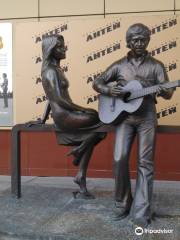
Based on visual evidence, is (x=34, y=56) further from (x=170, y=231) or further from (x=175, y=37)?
(x=170, y=231)

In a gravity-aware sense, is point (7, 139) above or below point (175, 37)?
below

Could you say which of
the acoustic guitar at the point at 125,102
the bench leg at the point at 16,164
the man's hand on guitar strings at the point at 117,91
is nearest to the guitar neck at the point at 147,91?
the acoustic guitar at the point at 125,102

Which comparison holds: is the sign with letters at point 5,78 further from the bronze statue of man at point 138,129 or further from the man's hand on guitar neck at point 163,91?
the man's hand on guitar neck at point 163,91

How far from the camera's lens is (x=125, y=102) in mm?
5457

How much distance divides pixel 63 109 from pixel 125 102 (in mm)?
1027

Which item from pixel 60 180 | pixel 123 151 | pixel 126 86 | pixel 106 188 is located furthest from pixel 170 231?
pixel 60 180

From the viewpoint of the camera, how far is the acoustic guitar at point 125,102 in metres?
5.20

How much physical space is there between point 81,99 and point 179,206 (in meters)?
3.22

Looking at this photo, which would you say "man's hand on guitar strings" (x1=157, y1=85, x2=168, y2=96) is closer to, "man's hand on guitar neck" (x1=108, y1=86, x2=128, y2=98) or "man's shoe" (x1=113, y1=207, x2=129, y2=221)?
"man's hand on guitar neck" (x1=108, y1=86, x2=128, y2=98)

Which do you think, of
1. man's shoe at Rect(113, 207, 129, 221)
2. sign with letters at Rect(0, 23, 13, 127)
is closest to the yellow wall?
sign with letters at Rect(0, 23, 13, 127)

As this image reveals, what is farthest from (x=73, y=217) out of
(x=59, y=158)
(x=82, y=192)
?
(x=59, y=158)

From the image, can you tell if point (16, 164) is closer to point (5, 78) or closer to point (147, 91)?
point (147, 91)

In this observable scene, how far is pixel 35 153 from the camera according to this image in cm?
890

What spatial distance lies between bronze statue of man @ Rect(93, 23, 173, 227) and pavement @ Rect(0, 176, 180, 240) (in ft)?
0.73
